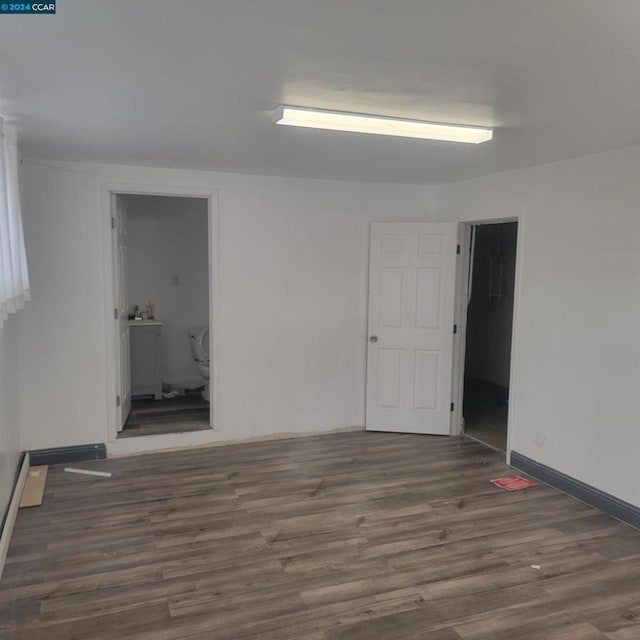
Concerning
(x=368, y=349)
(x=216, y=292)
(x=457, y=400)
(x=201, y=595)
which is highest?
(x=216, y=292)

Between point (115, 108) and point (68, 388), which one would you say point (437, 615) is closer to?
point (115, 108)

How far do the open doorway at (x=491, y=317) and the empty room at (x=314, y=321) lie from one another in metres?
0.41

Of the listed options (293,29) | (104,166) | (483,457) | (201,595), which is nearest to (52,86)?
(293,29)

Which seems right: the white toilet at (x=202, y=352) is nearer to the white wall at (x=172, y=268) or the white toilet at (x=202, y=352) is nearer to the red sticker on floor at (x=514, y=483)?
the white wall at (x=172, y=268)

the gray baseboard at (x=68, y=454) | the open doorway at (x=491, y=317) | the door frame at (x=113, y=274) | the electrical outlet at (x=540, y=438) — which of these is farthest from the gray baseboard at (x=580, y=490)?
the gray baseboard at (x=68, y=454)

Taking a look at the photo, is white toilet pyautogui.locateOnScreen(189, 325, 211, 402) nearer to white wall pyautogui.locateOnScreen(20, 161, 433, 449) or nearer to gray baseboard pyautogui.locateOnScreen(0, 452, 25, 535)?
white wall pyautogui.locateOnScreen(20, 161, 433, 449)

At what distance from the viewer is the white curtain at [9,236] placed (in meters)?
2.63

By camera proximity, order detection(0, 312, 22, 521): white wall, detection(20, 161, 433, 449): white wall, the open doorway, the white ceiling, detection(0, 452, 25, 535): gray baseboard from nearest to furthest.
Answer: the white ceiling < detection(0, 452, 25, 535): gray baseboard < detection(0, 312, 22, 521): white wall < detection(20, 161, 433, 449): white wall < the open doorway

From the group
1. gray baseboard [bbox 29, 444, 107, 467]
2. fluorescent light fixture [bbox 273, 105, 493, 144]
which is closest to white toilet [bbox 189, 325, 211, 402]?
gray baseboard [bbox 29, 444, 107, 467]

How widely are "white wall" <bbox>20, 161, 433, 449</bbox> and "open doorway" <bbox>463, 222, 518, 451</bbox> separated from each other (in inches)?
76.8

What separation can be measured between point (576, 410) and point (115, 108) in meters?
3.50

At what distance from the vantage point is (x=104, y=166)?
443cm

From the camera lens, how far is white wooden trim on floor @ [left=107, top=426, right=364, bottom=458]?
185 inches

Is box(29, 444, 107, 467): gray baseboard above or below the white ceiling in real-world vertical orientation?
below
